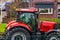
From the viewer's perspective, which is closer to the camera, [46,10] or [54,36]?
[54,36]

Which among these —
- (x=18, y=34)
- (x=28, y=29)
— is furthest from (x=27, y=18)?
(x=18, y=34)

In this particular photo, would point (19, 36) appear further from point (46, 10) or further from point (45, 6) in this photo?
point (46, 10)

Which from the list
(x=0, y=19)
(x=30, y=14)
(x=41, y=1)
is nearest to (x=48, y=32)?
(x=30, y=14)

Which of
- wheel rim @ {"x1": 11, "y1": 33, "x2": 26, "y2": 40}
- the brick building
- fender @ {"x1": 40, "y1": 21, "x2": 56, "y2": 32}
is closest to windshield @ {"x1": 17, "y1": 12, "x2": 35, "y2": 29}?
fender @ {"x1": 40, "y1": 21, "x2": 56, "y2": 32}

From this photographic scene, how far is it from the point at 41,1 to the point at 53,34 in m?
21.7

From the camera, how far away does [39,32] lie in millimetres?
14750

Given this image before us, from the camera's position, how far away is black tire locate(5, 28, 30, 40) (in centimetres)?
1433

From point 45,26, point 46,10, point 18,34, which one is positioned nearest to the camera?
point 18,34

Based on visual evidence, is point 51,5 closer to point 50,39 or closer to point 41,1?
point 41,1

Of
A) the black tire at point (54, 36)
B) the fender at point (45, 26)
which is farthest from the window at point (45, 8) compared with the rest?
the black tire at point (54, 36)

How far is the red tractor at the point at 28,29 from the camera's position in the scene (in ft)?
47.0

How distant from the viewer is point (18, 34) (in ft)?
47.2

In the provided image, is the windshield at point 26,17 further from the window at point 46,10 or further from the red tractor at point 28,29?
the window at point 46,10

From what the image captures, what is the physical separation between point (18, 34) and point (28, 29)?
58 centimetres
